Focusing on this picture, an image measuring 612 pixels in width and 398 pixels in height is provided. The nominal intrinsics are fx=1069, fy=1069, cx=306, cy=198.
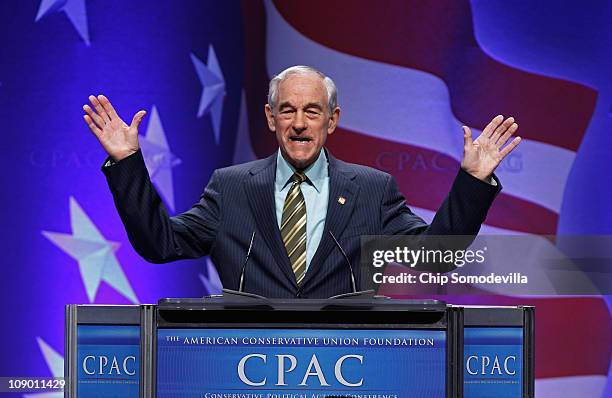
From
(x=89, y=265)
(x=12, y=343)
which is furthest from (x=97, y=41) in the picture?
(x=12, y=343)

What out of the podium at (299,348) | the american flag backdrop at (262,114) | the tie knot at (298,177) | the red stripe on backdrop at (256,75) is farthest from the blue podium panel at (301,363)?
the red stripe on backdrop at (256,75)

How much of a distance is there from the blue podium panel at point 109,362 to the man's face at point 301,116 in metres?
0.71

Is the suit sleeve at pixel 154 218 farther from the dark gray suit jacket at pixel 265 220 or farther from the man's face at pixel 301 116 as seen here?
the man's face at pixel 301 116

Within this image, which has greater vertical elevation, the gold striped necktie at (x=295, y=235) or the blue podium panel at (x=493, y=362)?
the gold striped necktie at (x=295, y=235)

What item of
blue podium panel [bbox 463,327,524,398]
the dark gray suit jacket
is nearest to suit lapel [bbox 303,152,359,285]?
the dark gray suit jacket

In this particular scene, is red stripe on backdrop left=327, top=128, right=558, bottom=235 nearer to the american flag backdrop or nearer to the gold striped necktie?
the american flag backdrop

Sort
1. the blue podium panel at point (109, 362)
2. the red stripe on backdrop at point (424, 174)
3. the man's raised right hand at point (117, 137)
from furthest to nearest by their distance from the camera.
A: the red stripe on backdrop at point (424, 174)
the man's raised right hand at point (117, 137)
the blue podium panel at point (109, 362)

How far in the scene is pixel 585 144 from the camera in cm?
442

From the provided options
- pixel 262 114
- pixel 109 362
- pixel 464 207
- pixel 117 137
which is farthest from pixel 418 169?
pixel 109 362

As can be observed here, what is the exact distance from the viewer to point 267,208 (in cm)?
268

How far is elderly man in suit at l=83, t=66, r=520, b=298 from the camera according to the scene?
2482 millimetres

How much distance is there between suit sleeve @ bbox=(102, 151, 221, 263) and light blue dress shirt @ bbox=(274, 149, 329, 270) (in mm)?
170

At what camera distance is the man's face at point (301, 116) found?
2760mm

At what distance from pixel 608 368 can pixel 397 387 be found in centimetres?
255
